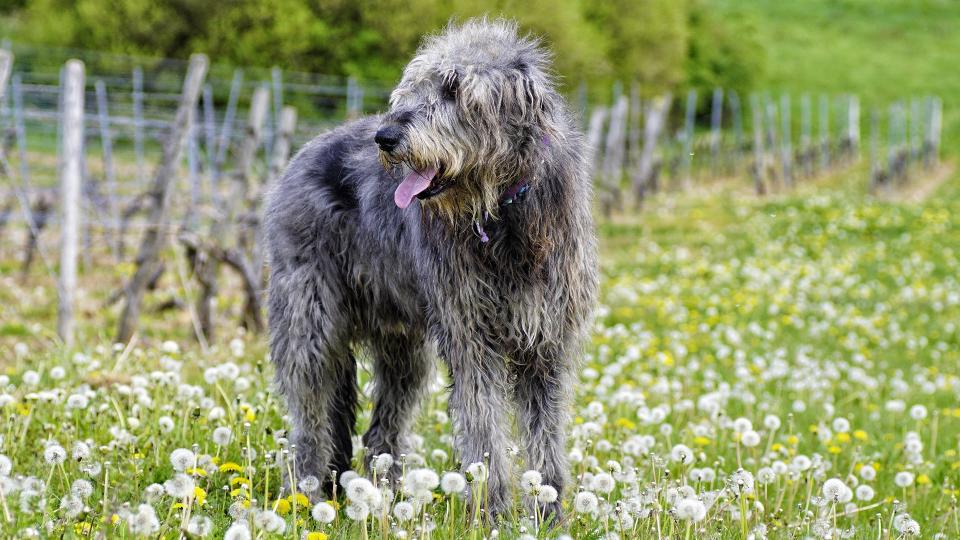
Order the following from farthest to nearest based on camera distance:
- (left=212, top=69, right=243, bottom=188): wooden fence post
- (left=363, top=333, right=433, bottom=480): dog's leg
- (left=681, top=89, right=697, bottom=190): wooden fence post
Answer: (left=681, top=89, right=697, bottom=190): wooden fence post, (left=212, top=69, right=243, bottom=188): wooden fence post, (left=363, top=333, right=433, bottom=480): dog's leg

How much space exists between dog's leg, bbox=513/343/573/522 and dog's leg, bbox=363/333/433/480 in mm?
1027

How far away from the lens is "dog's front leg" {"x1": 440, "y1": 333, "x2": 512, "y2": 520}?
4551mm

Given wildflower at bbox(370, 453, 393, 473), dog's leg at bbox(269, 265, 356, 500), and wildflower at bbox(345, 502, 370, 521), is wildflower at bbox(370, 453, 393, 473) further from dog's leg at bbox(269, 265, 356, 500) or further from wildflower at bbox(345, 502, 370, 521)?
dog's leg at bbox(269, 265, 356, 500)

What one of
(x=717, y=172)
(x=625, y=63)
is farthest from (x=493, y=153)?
(x=625, y=63)

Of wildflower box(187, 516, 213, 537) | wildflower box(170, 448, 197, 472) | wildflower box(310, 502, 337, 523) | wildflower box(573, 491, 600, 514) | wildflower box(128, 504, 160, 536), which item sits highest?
wildflower box(128, 504, 160, 536)

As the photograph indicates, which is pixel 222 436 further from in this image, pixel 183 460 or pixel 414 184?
pixel 414 184

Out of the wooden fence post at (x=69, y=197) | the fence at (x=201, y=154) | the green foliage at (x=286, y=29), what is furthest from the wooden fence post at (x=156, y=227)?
the green foliage at (x=286, y=29)

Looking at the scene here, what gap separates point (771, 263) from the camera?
1711cm

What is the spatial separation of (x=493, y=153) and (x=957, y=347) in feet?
30.9

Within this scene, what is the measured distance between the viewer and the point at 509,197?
4.47 meters

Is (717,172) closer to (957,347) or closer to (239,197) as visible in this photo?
(957,347)

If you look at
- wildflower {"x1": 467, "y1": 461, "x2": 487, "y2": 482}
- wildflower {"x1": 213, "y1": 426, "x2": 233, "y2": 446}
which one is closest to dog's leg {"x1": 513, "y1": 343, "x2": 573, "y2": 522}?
wildflower {"x1": 467, "y1": 461, "x2": 487, "y2": 482}

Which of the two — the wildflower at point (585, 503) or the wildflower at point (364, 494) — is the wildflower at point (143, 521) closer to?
the wildflower at point (364, 494)

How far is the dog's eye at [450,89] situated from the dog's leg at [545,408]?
1.13 metres
